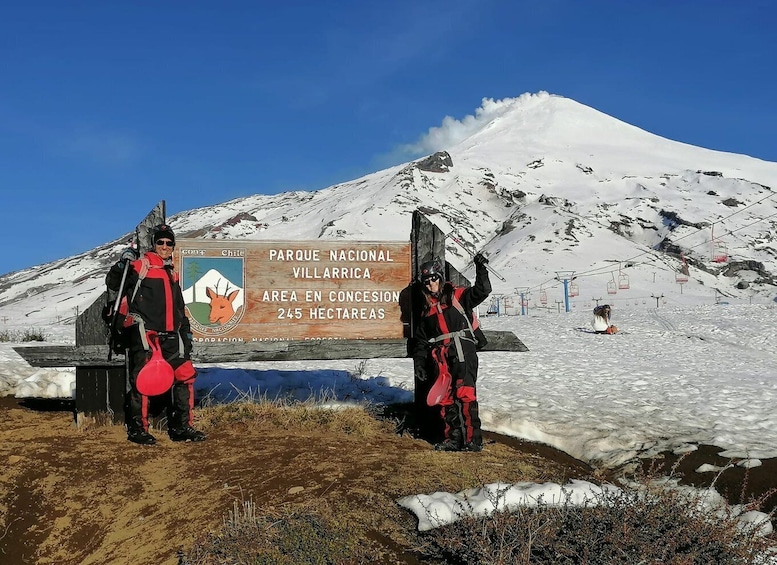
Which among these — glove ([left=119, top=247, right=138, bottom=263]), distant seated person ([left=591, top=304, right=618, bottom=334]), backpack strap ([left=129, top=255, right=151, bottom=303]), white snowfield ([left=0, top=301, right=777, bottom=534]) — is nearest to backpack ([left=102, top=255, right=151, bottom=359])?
backpack strap ([left=129, top=255, right=151, bottom=303])

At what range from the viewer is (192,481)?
16.2 ft

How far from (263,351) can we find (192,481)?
236 cm

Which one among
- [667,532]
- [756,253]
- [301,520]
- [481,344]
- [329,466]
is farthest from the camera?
[756,253]

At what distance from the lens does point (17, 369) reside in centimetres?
1093

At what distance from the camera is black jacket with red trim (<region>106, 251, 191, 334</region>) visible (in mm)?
6453

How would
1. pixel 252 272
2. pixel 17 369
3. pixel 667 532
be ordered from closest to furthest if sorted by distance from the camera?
pixel 667 532, pixel 252 272, pixel 17 369

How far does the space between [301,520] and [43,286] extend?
106m

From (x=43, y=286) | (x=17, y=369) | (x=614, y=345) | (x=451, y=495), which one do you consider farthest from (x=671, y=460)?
(x=43, y=286)

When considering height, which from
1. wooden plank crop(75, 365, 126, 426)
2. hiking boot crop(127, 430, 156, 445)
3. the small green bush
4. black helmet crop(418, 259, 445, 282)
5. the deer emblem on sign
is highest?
black helmet crop(418, 259, 445, 282)

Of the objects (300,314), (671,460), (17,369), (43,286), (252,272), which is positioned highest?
(43,286)

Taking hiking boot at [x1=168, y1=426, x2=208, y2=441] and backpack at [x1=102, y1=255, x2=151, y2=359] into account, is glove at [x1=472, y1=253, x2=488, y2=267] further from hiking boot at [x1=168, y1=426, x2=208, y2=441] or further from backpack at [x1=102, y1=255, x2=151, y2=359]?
backpack at [x1=102, y1=255, x2=151, y2=359]

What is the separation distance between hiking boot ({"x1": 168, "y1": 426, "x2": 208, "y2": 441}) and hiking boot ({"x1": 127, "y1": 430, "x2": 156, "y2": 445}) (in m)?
0.19

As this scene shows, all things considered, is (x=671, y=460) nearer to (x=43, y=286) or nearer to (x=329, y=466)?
(x=329, y=466)

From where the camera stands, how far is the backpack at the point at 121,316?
6.45m
